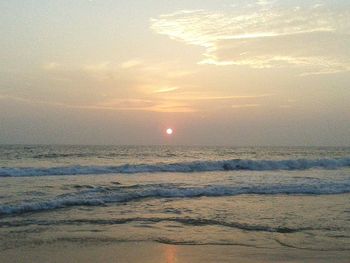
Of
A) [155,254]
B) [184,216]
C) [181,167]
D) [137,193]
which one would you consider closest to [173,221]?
[184,216]

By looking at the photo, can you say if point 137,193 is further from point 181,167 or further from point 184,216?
point 181,167

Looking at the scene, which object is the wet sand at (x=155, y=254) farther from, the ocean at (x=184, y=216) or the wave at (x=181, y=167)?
the wave at (x=181, y=167)

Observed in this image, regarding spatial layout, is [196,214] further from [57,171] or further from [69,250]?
[57,171]

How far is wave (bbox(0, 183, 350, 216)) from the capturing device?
12.6 m

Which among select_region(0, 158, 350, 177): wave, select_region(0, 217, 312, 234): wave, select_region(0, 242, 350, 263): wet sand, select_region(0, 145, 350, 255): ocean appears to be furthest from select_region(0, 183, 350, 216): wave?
select_region(0, 158, 350, 177): wave

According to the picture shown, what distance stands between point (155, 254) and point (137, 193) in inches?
335

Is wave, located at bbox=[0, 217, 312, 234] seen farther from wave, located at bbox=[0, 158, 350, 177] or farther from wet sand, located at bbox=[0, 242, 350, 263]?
wave, located at bbox=[0, 158, 350, 177]

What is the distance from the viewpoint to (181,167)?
1291 inches

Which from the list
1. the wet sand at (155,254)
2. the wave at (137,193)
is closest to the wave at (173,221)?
the wave at (137,193)

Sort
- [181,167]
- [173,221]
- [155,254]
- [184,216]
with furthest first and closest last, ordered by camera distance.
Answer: [181,167] → [184,216] → [173,221] → [155,254]

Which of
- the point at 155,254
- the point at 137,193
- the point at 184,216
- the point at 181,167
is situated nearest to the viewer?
the point at 155,254

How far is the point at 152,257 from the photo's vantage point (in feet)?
25.0

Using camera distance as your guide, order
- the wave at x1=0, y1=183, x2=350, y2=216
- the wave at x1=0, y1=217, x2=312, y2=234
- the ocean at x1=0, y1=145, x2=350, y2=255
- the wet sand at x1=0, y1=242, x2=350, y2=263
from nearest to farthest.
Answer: the wet sand at x1=0, y1=242, x2=350, y2=263, the ocean at x1=0, y1=145, x2=350, y2=255, the wave at x1=0, y1=217, x2=312, y2=234, the wave at x1=0, y1=183, x2=350, y2=216

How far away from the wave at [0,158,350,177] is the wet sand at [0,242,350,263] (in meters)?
18.3
